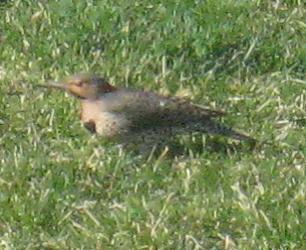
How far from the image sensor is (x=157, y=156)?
26.2 feet

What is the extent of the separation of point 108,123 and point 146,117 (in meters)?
0.19

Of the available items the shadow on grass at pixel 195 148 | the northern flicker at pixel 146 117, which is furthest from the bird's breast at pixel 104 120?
the shadow on grass at pixel 195 148

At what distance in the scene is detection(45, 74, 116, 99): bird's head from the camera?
8195mm

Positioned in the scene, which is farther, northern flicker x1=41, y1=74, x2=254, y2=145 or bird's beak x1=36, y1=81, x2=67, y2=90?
bird's beak x1=36, y1=81, x2=67, y2=90

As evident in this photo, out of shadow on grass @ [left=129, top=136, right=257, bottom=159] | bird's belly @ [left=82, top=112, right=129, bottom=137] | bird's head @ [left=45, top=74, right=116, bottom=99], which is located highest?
bird's head @ [left=45, top=74, right=116, bottom=99]

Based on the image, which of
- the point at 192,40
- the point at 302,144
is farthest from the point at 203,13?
the point at 302,144

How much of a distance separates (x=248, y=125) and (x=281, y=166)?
1.89ft

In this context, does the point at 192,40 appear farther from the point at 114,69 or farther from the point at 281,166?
the point at 281,166

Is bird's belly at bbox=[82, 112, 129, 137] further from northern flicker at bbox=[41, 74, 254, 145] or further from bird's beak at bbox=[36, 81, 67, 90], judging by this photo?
bird's beak at bbox=[36, 81, 67, 90]

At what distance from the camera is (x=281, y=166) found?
25.7ft

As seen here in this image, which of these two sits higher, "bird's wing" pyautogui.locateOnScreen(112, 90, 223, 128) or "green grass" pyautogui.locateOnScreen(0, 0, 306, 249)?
"bird's wing" pyautogui.locateOnScreen(112, 90, 223, 128)

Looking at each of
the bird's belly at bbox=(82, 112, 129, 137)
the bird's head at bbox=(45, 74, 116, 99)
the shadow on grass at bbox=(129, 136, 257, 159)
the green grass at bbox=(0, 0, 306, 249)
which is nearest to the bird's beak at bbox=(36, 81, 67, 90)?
the bird's head at bbox=(45, 74, 116, 99)

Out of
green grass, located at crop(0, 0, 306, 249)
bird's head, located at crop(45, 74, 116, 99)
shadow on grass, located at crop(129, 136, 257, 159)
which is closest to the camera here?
green grass, located at crop(0, 0, 306, 249)

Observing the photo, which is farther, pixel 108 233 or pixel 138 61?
pixel 138 61
